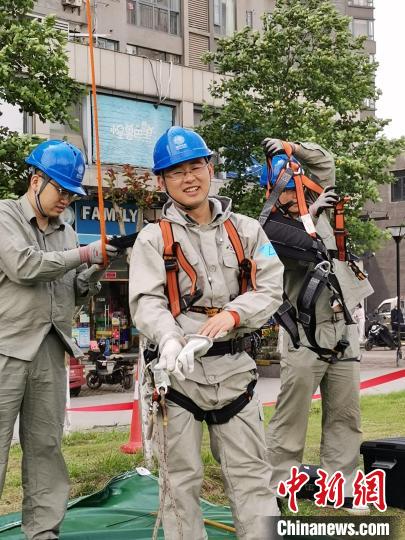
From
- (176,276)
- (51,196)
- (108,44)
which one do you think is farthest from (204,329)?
(108,44)

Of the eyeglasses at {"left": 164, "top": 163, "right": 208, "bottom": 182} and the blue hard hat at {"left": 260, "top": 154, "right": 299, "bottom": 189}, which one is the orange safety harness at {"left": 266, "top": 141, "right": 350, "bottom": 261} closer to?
the blue hard hat at {"left": 260, "top": 154, "right": 299, "bottom": 189}

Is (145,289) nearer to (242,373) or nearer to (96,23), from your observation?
(242,373)

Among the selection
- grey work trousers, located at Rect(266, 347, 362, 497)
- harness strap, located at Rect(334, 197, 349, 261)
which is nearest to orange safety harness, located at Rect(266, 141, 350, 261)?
harness strap, located at Rect(334, 197, 349, 261)

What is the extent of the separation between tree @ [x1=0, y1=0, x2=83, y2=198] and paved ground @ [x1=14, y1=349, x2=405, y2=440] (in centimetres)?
304

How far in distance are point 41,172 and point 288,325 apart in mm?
1694

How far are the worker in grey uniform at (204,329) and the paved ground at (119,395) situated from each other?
5968 millimetres

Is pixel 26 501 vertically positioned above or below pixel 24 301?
below

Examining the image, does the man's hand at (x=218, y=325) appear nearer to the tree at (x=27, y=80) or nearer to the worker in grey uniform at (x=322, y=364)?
the worker in grey uniform at (x=322, y=364)

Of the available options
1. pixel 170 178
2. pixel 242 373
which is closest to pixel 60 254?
pixel 170 178

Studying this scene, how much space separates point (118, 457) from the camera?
6578 mm

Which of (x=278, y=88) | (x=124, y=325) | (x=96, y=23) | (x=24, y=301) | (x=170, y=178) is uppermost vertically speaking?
(x=96, y=23)

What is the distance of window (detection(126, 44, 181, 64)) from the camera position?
25.6 metres

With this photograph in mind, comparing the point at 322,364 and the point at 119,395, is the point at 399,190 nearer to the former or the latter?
the point at 119,395

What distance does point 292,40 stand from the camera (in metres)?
18.7
